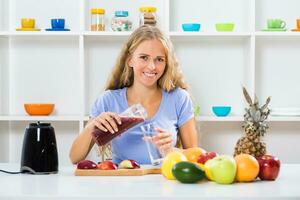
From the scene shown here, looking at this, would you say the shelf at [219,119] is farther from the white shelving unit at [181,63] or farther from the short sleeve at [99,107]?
the short sleeve at [99,107]

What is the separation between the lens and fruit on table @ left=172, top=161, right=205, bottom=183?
2.07 metres

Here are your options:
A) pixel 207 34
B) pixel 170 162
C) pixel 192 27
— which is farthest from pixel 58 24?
pixel 170 162

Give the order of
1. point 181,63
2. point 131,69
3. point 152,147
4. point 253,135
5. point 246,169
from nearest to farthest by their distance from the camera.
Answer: point 246,169 < point 152,147 < point 131,69 < point 253,135 < point 181,63

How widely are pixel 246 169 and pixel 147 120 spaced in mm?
1070

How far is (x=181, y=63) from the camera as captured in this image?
456 cm

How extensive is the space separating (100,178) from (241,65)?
8.36ft

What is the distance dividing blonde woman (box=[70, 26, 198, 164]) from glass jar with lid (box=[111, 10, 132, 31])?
1063 mm

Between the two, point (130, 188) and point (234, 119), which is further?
point (234, 119)

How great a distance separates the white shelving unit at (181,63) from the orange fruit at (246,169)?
235 centimetres

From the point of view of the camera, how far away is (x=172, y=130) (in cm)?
310

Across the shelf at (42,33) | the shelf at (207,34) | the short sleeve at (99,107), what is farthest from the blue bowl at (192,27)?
the short sleeve at (99,107)

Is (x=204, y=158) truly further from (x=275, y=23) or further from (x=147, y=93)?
(x=275, y=23)

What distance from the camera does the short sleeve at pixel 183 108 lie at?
3.19m

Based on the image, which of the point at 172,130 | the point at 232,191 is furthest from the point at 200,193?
the point at 172,130
